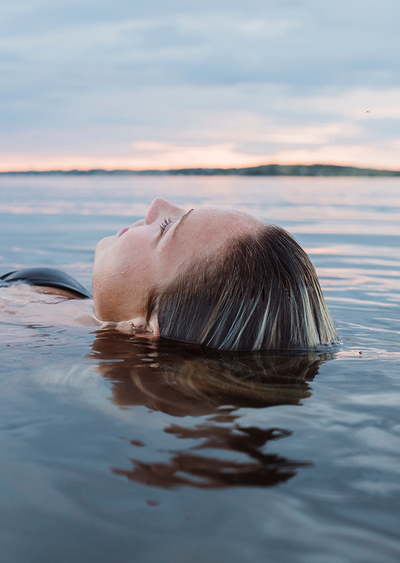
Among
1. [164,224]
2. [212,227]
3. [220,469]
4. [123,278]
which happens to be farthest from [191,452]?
[164,224]

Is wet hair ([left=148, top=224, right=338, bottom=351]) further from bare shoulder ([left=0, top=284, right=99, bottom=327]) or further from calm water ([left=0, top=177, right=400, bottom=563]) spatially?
bare shoulder ([left=0, top=284, right=99, bottom=327])

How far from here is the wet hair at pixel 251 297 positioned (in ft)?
8.59

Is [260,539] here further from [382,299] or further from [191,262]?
[382,299]

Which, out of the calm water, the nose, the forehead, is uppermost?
the nose

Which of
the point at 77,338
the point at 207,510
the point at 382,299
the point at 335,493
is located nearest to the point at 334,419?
the point at 335,493

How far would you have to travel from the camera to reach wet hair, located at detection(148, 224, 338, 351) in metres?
2.62

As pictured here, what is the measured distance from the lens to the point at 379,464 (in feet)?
5.21

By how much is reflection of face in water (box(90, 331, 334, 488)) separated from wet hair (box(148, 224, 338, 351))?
97 mm

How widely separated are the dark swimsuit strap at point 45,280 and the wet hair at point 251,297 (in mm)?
2110

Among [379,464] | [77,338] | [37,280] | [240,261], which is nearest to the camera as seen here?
[379,464]

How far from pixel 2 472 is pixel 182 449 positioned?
0.53m

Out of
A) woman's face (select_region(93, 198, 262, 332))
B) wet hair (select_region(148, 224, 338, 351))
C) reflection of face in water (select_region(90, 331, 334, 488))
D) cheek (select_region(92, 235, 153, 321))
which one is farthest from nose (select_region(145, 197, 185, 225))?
reflection of face in water (select_region(90, 331, 334, 488))

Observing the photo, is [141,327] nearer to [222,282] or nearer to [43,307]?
[222,282]

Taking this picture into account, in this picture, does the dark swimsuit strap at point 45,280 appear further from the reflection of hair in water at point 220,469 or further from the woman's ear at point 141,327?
the reflection of hair in water at point 220,469
